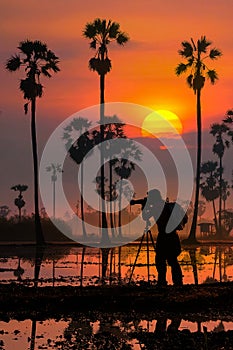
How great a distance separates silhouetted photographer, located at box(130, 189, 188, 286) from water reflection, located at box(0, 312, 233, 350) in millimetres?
4867

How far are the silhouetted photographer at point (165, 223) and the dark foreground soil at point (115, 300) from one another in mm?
1018

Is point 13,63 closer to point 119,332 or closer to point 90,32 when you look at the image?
point 90,32

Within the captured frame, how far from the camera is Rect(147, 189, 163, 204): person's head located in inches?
744

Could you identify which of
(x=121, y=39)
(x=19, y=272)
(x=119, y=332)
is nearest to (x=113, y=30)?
(x=121, y=39)

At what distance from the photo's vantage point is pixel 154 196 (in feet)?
62.1

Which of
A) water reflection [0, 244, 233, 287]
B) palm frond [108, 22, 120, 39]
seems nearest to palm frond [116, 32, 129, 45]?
palm frond [108, 22, 120, 39]

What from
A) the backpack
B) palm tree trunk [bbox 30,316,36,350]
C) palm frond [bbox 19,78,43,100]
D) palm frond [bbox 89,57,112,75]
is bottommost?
palm tree trunk [bbox 30,316,36,350]

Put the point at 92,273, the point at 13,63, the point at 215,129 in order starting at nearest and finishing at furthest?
the point at 92,273 → the point at 13,63 → the point at 215,129

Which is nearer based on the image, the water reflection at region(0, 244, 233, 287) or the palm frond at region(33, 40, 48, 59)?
the water reflection at region(0, 244, 233, 287)

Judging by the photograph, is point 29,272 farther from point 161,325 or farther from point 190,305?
point 161,325

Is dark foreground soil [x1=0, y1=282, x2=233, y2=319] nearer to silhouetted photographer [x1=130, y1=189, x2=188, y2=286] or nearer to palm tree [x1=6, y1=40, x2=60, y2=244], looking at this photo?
silhouetted photographer [x1=130, y1=189, x2=188, y2=286]

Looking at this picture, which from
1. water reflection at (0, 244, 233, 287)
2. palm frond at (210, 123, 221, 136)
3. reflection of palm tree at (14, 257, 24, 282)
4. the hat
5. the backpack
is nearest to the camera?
the backpack

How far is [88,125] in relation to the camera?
9600 cm

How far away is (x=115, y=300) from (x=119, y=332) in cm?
431
